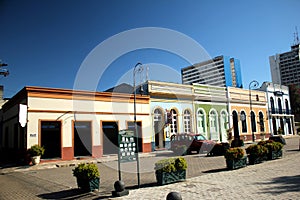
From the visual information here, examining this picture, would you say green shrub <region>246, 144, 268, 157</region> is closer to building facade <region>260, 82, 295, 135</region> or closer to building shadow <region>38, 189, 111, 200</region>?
building shadow <region>38, 189, 111, 200</region>

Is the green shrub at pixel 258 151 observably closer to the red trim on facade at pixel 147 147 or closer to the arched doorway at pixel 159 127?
the red trim on facade at pixel 147 147

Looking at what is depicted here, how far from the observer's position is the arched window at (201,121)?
28.7 m

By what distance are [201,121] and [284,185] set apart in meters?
21.3

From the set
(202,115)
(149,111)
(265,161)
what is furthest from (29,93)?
(202,115)

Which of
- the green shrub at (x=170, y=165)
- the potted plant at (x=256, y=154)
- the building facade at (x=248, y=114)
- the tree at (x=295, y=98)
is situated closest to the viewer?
the green shrub at (x=170, y=165)

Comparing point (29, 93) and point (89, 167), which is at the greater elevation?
point (29, 93)

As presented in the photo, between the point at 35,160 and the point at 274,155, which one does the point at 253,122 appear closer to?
the point at 274,155

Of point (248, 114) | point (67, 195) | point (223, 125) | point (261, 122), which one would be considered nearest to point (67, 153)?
point (67, 195)

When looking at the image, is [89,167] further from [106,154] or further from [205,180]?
[106,154]

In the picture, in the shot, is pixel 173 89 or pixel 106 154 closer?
pixel 106 154

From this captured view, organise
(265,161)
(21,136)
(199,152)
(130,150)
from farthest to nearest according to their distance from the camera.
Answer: (199,152), (21,136), (265,161), (130,150)

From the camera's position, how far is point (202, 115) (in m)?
29.2

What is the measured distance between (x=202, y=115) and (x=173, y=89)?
5.20m

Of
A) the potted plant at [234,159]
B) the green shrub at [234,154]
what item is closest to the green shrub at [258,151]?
the potted plant at [234,159]
